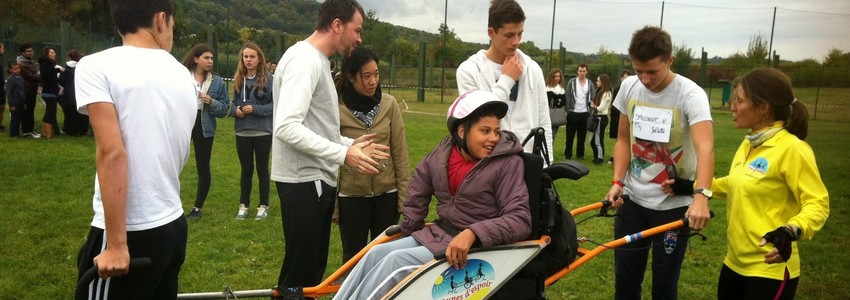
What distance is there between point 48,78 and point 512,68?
12.9 metres

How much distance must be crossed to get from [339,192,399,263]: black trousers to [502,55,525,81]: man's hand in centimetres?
137

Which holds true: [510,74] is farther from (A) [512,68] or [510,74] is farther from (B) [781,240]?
(B) [781,240]

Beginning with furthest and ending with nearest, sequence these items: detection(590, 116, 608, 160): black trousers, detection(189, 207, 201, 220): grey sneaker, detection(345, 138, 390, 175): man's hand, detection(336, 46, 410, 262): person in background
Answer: detection(590, 116, 608, 160): black trousers < detection(189, 207, 201, 220): grey sneaker < detection(336, 46, 410, 262): person in background < detection(345, 138, 390, 175): man's hand

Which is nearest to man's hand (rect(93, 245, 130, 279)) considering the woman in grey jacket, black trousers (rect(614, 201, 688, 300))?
the woman in grey jacket

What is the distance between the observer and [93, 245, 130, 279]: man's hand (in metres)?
2.48

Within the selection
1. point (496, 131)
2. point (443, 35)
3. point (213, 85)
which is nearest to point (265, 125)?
point (213, 85)

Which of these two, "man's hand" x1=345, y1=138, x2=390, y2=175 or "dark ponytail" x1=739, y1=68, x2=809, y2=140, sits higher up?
"dark ponytail" x1=739, y1=68, x2=809, y2=140

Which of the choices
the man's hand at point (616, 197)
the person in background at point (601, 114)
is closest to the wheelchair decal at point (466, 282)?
the man's hand at point (616, 197)

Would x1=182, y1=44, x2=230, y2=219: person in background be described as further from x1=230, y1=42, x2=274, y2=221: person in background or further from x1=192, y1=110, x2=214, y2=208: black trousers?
x1=230, y1=42, x2=274, y2=221: person in background

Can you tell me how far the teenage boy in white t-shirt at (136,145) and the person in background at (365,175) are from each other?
174 centimetres

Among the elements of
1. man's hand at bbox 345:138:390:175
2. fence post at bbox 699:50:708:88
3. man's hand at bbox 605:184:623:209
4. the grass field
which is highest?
fence post at bbox 699:50:708:88

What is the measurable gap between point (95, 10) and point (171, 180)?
117 feet

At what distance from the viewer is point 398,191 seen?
15.4 feet

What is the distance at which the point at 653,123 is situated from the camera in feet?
12.4
